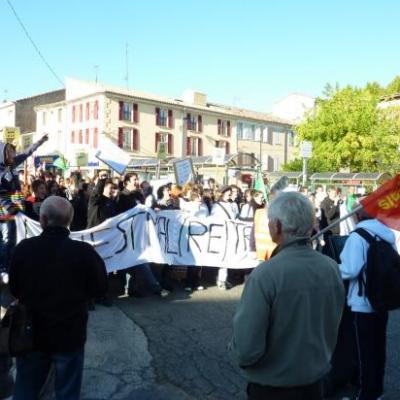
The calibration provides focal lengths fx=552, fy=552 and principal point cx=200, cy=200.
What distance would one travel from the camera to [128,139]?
55.5 m

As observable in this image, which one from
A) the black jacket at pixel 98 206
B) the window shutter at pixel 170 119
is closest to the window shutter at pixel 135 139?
the window shutter at pixel 170 119

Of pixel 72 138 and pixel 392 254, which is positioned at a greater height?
pixel 72 138

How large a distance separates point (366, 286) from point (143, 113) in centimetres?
5388

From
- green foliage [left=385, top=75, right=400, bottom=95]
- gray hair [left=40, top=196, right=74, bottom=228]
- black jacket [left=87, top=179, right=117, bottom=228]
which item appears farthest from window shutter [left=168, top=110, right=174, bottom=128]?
gray hair [left=40, top=196, right=74, bottom=228]

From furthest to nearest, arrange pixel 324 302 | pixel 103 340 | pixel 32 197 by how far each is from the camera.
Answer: pixel 32 197 → pixel 103 340 → pixel 324 302

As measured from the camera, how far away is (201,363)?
551 centimetres

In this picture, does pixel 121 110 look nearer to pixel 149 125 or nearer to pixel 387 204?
pixel 149 125

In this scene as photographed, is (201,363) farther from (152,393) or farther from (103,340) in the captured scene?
(103,340)

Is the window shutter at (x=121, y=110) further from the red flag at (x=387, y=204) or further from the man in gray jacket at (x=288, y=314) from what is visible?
the man in gray jacket at (x=288, y=314)

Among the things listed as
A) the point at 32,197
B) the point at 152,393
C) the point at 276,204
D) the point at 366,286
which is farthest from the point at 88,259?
the point at 32,197

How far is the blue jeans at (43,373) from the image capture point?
3.45 meters

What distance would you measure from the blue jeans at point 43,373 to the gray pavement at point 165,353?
1.19 m

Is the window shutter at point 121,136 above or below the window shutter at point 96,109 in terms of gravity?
below

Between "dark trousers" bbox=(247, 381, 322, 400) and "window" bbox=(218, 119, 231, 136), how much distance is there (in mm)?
61588
